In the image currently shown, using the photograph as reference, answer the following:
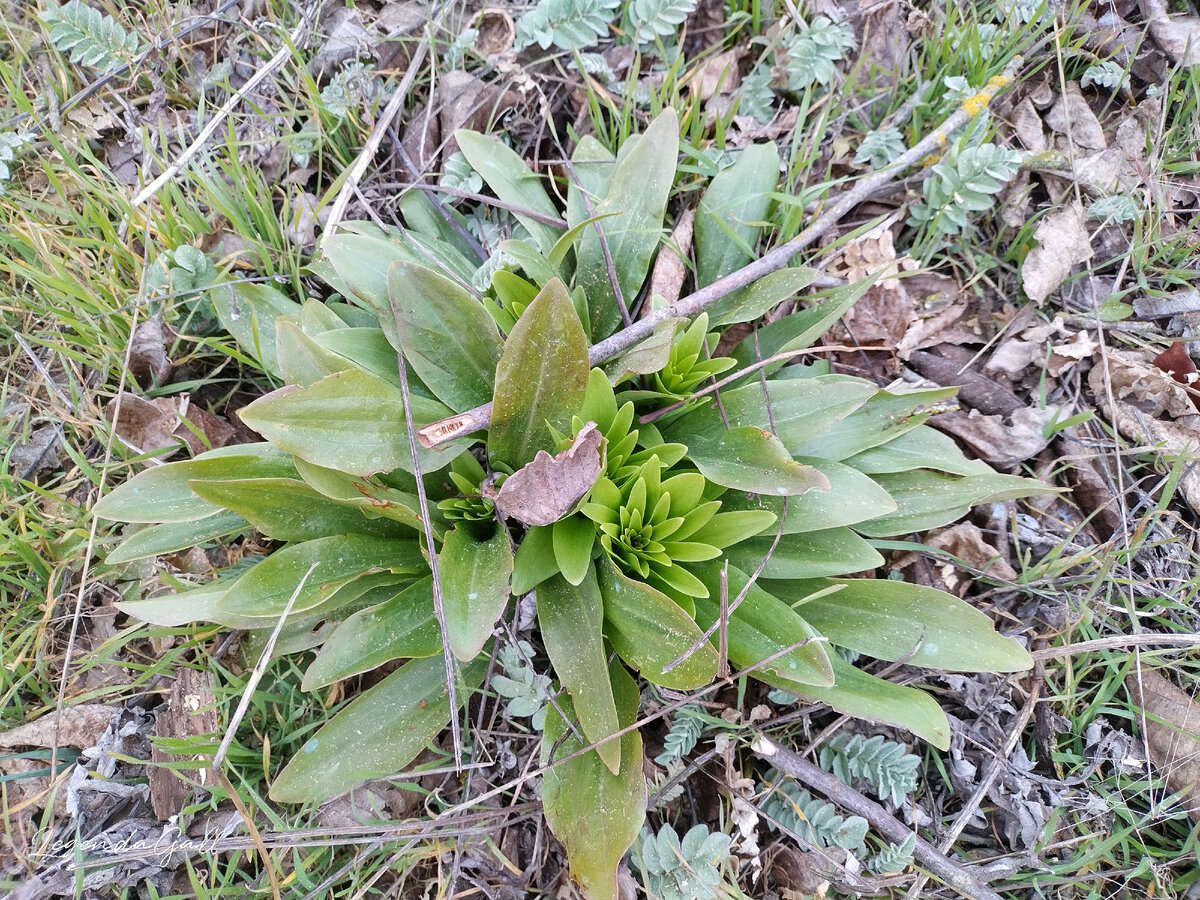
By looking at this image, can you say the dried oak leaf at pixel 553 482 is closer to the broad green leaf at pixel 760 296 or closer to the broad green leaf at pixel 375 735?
the broad green leaf at pixel 375 735

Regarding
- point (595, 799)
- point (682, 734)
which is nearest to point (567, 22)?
point (682, 734)

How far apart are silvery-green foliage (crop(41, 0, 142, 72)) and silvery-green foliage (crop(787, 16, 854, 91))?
239cm

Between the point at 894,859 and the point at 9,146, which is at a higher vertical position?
the point at 9,146

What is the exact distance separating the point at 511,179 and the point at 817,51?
3.73 ft

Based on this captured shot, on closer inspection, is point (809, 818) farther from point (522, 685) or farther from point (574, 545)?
point (574, 545)

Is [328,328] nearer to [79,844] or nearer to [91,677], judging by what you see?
[91,677]

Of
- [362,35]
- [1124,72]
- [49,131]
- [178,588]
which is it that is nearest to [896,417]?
[1124,72]

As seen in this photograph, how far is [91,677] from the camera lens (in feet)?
7.18

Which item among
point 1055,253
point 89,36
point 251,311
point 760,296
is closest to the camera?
point 760,296

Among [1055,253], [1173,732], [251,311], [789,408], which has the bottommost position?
[1173,732]

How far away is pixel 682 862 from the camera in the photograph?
1.85 metres

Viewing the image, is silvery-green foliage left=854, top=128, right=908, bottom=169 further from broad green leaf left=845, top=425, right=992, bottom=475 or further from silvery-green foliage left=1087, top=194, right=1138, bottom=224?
broad green leaf left=845, top=425, right=992, bottom=475

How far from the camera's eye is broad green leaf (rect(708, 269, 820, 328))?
206 cm

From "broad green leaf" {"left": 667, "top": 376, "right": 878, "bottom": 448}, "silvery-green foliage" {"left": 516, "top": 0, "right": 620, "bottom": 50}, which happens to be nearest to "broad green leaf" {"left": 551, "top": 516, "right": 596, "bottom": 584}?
"broad green leaf" {"left": 667, "top": 376, "right": 878, "bottom": 448}
